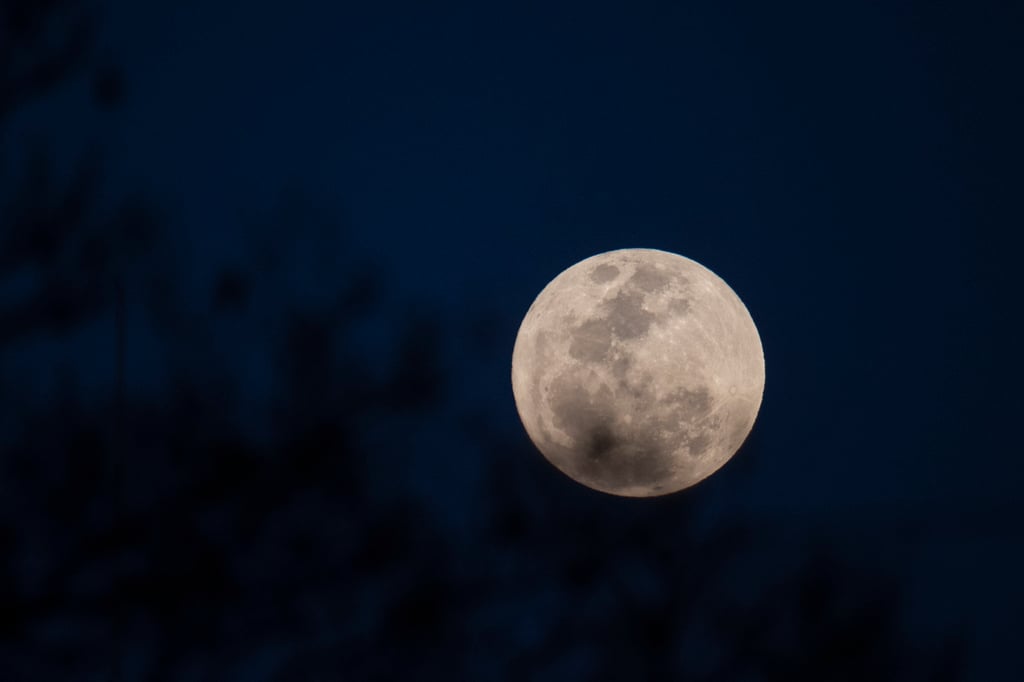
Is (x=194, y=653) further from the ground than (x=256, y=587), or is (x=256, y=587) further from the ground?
(x=256, y=587)

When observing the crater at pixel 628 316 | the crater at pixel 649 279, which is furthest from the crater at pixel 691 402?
the crater at pixel 649 279

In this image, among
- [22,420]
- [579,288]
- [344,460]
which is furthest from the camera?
[344,460]

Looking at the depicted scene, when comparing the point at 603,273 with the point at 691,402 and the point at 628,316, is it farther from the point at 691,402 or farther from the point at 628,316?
the point at 691,402

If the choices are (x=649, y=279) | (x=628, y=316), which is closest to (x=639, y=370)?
(x=628, y=316)

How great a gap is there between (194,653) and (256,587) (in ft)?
1.40

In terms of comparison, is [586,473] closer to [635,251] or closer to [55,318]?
[635,251]

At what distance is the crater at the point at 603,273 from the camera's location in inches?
101

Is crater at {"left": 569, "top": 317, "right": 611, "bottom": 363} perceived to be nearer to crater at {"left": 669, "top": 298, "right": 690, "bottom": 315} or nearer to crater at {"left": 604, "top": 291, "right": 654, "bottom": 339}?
crater at {"left": 604, "top": 291, "right": 654, "bottom": 339}

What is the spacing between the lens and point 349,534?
4.05 metres

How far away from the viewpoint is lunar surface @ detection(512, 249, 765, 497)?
2.43 m

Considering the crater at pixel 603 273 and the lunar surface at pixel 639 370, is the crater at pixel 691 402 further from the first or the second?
the crater at pixel 603 273

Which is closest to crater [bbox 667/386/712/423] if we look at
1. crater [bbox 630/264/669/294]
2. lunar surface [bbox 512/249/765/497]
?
lunar surface [bbox 512/249/765/497]

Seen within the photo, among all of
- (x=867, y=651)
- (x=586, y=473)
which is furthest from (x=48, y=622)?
(x=867, y=651)

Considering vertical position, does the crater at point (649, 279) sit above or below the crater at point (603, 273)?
below
